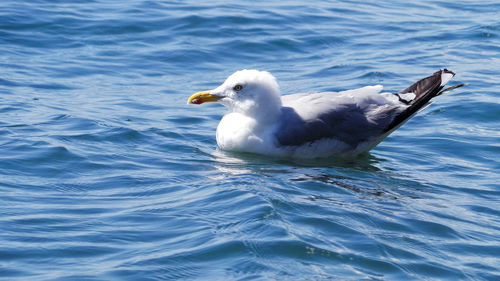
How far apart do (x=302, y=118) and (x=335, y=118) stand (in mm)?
379

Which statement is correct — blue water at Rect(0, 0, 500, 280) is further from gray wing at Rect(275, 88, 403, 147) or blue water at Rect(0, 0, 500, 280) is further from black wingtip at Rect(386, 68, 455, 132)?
black wingtip at Rect(386, 68, 455, 132)

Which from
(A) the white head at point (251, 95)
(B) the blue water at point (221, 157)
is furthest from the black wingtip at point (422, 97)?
(A) the white head at point (251, 95)

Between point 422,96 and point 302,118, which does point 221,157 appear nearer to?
point 302,118

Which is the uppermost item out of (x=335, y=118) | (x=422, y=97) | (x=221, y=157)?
(x=422, y=97)

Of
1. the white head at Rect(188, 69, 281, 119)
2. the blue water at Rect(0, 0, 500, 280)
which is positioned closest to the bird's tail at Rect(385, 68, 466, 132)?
the blue water at Rect(0, 0, 500, 280)

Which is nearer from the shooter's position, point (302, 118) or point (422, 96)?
point (302, 118)

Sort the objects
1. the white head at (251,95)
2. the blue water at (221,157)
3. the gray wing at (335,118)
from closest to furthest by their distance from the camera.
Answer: the blue water at (221,157)
the gray wing at (335,118)
the white head at (251,95)

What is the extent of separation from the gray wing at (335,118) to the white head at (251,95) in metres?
0.19

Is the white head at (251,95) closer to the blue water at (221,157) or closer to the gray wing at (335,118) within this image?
the gray wing at (335,118)

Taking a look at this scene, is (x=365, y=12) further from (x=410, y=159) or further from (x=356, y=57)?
(x=410, y=159)

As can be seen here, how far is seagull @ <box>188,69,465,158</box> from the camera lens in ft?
29.7

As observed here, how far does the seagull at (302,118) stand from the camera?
904 centimetres

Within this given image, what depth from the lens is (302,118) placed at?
9.06 metres

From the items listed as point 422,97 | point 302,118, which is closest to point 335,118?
point 302,118
